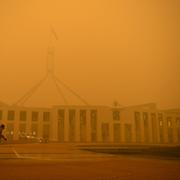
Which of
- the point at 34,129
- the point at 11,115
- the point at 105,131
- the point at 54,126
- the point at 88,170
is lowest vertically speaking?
the point at 88,170

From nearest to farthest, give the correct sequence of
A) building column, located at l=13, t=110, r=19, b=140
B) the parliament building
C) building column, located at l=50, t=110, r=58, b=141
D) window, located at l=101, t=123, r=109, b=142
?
building column, located at l=50, t=110, r=58, b=141
the parliament building
building column, located at l=13, t=110, r=19, b=140
window, located at l=101, t=123, r=109, b=142

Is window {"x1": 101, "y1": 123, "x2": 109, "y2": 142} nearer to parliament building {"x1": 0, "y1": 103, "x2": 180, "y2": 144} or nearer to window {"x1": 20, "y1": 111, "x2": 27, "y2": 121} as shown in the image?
parliament building {"x1": 0, "y1": 103, "x2": 180, "y2": 144}

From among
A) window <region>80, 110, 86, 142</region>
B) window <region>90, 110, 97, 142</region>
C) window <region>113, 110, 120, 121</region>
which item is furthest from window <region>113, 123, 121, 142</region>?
window <region>80, 110, 86, 142</region>

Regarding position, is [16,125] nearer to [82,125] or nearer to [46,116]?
[46,116]

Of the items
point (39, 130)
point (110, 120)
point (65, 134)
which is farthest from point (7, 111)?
point (110, 120)

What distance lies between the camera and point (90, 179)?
5.52 meters

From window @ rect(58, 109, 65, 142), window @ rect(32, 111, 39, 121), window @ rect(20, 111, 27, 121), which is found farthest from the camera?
window @ rect(32, 111, 39, 121)

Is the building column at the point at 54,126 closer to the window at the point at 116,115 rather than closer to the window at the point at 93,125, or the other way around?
the window at the point at 93,125

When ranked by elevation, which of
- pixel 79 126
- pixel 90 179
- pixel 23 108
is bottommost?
pixel 90 179

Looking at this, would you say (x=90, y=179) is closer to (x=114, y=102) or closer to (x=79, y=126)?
(x=79, y=126)

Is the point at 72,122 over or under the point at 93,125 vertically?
over

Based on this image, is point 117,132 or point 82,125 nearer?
point 82,125

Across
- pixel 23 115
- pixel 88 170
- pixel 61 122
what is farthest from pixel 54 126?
pixel 88 170

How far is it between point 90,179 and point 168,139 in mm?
64077
